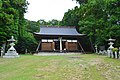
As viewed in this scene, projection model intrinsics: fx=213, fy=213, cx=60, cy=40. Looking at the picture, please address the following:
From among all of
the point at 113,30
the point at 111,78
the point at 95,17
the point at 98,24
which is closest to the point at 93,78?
the point at 111,78

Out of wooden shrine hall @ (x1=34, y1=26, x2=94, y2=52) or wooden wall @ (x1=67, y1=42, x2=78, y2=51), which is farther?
wooden wall @ (x1=67, y1=42, x2=78, y2=51)

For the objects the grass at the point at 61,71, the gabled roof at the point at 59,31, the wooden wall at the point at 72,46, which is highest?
the gabled roof at the point at 59,31

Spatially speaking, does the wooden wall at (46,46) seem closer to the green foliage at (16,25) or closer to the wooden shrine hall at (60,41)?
the wooden shrine hall at (60,41)

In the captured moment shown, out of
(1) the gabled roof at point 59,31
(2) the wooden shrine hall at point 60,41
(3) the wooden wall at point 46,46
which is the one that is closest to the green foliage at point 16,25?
(2) the wooden shrine hall at point 60,41

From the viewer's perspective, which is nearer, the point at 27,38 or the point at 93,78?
the point at 93,78

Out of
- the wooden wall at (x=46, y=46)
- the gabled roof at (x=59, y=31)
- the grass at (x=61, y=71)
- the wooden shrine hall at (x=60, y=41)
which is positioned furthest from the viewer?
the wooden wall at (x=46, y=46)

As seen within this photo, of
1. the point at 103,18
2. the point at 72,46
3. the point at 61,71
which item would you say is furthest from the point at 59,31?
the point at 61,71

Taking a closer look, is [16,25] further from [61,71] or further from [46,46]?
[61,71]

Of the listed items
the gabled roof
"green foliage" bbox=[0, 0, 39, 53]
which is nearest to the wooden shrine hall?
the gabled roof

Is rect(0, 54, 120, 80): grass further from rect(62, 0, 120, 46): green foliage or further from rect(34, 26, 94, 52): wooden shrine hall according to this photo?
rect(34, 26, 94, 52): wooden shrine hall

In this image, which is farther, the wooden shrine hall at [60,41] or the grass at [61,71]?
the wooden shrine hall at [60,41]

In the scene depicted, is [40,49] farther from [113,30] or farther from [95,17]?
Answer: [113,30]

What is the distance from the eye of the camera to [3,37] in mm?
25859

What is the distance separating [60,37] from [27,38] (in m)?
6.72
